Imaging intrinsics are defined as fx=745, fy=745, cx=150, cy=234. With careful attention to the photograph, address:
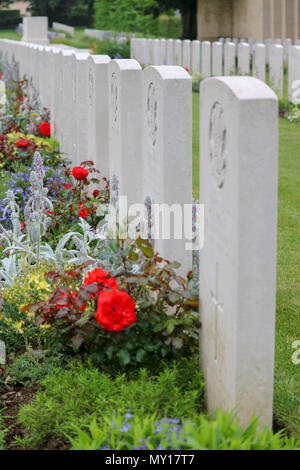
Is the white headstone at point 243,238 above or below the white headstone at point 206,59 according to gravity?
below

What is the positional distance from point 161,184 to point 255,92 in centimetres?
114

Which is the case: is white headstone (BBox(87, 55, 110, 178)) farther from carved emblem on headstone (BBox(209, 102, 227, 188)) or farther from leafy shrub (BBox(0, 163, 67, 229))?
carved emblem on headstone (BBox(209, 102, 227, 188))

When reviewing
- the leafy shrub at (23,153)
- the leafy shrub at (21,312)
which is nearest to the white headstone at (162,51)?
the leafy shrub at (23,153)

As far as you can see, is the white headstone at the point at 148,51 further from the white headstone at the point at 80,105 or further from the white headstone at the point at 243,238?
the white headstone at the point at 243,238

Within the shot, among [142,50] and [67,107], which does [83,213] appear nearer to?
[67,107]

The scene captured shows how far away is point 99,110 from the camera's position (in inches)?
230

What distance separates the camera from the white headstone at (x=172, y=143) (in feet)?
11.9

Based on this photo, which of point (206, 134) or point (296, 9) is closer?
point (206, 134)

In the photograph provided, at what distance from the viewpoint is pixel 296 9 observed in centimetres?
2156

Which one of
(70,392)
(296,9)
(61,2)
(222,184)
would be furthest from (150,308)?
(61,2)

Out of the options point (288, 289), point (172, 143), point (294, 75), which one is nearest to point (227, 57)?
point (294, 75)

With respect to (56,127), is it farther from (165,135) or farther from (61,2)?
(61,2)

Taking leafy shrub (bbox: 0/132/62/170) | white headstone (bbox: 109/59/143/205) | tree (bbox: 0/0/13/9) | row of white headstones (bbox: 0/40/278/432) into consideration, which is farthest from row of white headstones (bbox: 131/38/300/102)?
tree (bbox: 0/0/13/9)

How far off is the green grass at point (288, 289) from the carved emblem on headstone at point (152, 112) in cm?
132
